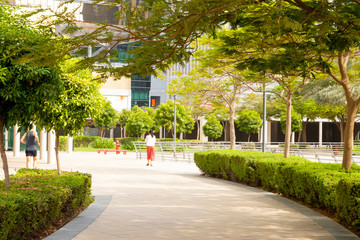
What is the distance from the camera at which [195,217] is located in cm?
941

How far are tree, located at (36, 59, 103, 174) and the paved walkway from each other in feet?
5.92

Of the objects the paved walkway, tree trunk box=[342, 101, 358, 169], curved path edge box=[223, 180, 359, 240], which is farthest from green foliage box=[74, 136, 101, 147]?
tree trunk box=[342, 101, 358, 169]

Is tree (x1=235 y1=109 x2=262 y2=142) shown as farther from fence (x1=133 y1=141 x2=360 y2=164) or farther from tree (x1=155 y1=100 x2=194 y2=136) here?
fence (x1=133 y1=141 x2=360 y2=164)

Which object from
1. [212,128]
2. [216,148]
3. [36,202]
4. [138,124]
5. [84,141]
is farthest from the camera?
[212,128]

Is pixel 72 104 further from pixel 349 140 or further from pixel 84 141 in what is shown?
pixel 84 141

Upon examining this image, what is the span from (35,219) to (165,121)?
1703 inches

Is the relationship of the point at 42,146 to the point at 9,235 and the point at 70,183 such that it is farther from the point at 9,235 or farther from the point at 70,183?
the point at 9,235

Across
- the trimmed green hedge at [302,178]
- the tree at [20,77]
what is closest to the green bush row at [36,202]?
the tree at [20,77]

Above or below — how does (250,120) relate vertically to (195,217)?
above

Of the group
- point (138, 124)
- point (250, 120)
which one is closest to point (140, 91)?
point (250, 120)

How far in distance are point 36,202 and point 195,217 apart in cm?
349

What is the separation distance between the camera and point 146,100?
88875 millimetres

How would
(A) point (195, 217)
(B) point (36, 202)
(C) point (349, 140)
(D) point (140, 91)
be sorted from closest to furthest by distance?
(B) point (36, 202) < (A) point (195, 217) < (C) point (349, 140) < (D) point (140, 91)

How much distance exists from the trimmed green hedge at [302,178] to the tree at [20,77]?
492 cm
